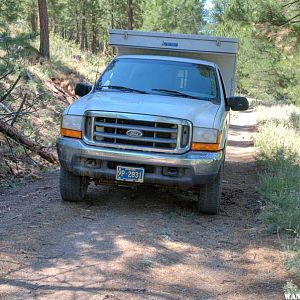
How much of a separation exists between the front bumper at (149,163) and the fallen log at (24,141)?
3.55 m

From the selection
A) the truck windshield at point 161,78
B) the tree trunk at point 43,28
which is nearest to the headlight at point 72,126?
the truck windshield at point 161,78

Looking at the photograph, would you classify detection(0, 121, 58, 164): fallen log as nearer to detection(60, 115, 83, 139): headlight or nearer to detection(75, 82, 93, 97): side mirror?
detection(75, 82, 93, 97): side mirror

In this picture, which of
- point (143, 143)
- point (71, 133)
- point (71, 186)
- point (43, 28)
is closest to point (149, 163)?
point (143, 143)

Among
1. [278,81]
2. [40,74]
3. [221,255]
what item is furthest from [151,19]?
[221,255]

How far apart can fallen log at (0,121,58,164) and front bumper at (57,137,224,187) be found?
3.55 meters

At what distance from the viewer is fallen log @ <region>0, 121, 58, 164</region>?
30.6 feet

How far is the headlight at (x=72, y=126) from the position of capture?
20.1 ft

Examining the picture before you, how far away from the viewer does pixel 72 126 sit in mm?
6164

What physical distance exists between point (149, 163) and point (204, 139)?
721 mm

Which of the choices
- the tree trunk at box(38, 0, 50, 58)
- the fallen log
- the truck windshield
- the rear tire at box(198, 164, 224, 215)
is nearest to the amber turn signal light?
the truck windshield

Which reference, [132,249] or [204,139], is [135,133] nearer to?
[204,139]

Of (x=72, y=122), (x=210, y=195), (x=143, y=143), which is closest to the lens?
(x=143, y=143)

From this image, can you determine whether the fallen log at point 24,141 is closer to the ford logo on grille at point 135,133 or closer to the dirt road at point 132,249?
the dirt road at point 132,249

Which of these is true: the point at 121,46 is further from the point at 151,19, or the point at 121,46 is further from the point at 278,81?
the point at 151,19
